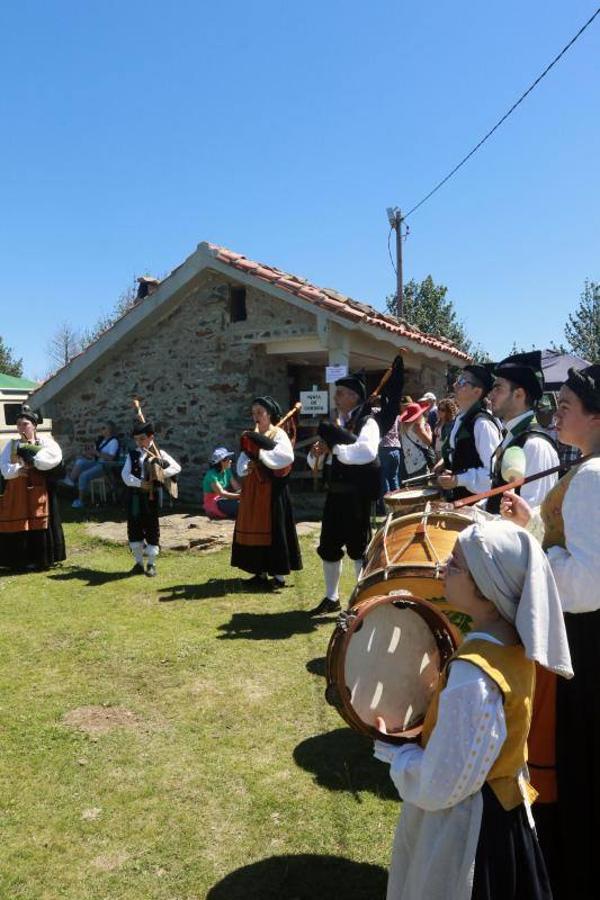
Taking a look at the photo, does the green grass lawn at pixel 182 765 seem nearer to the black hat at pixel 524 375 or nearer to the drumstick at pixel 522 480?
the drumstick at pixel 522 480

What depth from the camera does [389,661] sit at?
2.60m

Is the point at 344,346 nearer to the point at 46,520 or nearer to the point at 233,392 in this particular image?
the point at 233,392

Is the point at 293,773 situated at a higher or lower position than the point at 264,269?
lower

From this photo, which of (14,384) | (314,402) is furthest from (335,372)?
(14,384)

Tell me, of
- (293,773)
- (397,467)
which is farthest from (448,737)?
(397,467)

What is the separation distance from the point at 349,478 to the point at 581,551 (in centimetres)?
335

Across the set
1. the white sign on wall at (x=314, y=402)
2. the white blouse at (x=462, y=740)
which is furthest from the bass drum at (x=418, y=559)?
the white sign on wall at (x=314, y=402)

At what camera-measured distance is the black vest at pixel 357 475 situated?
544 centimetres

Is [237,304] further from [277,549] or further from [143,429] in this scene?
[277,549]

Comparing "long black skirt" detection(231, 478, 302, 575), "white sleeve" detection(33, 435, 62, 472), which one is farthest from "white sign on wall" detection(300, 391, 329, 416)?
"white sleeve" detection(33, 435, 62, 472)

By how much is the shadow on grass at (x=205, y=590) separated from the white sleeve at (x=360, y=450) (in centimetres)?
205

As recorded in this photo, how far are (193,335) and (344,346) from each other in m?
2.91

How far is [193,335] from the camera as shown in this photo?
11.5 meters

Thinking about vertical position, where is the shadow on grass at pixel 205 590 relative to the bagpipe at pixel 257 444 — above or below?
below
